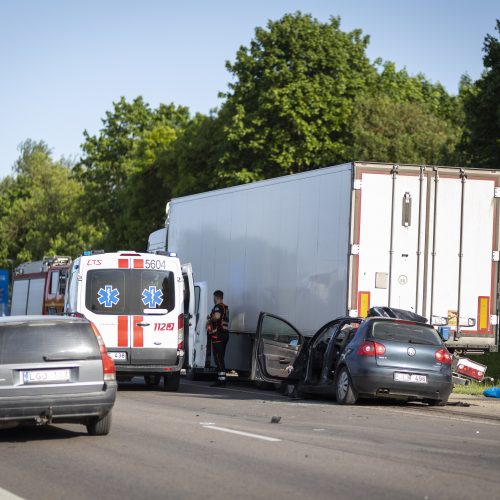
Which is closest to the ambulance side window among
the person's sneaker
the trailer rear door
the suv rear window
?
the suv rear window

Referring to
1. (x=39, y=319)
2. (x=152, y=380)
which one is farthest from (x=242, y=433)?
(x=152, y=380)

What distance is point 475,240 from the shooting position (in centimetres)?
2248

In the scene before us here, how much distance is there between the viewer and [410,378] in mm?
18562

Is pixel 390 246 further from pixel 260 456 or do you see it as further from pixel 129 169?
pixel 129 169

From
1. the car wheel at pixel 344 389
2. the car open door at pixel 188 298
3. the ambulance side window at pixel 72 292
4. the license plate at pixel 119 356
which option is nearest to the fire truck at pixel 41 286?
the car open door at pixel 188 298

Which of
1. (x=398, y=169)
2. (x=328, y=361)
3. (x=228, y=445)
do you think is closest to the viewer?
(x=228, y=445)

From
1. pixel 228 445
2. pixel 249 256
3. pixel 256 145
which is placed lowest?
pixel 228 445

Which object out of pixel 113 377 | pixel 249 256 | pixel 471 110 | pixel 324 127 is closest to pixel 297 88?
pixel 324 127

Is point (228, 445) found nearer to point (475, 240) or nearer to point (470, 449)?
point (470, 449)

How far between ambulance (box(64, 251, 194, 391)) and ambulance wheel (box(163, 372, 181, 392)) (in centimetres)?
22

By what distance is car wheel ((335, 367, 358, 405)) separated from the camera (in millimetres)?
18906

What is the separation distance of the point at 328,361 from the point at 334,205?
3.39 metres

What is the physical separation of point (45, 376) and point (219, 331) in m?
12.4

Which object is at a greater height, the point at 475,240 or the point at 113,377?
the point at 475,240
